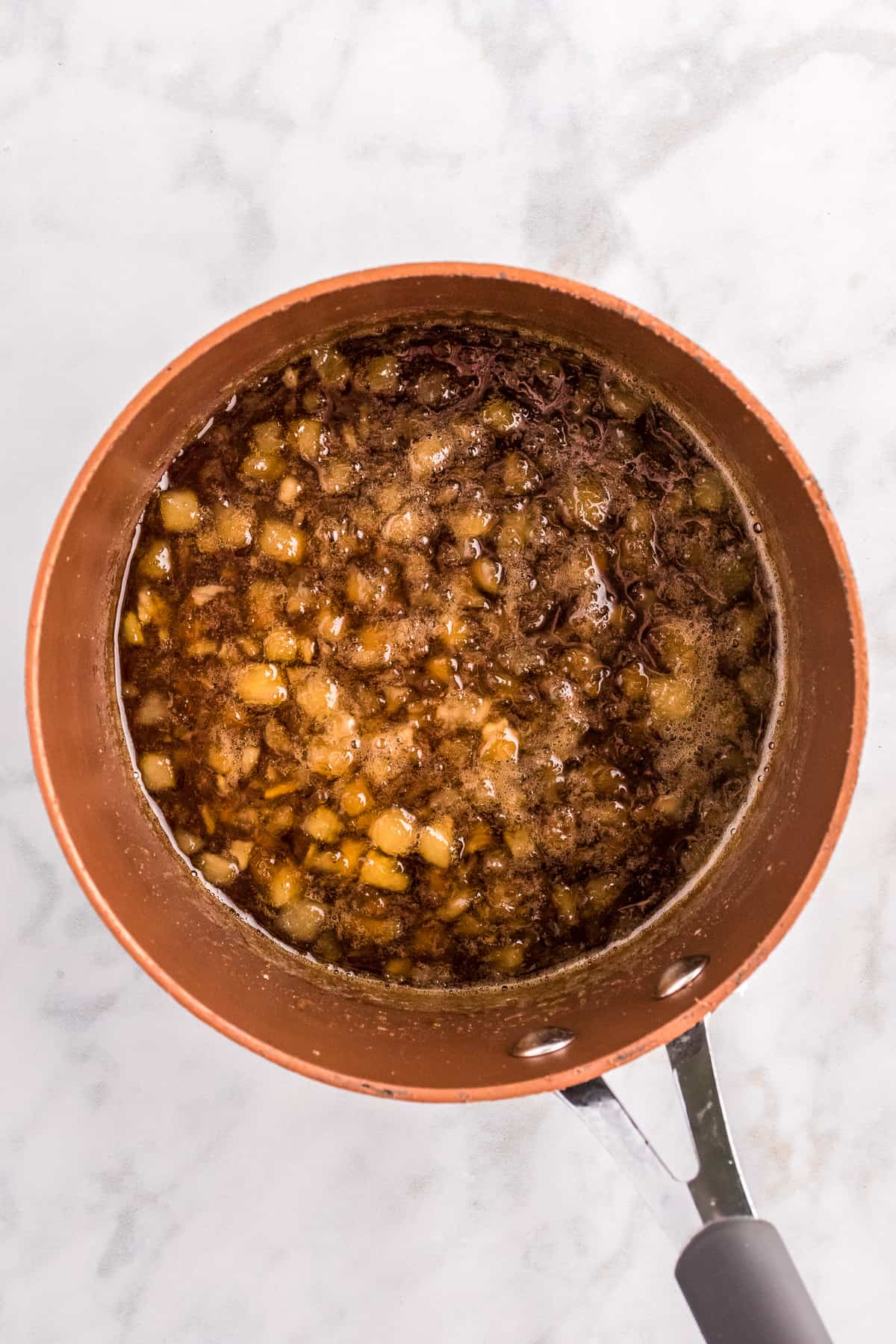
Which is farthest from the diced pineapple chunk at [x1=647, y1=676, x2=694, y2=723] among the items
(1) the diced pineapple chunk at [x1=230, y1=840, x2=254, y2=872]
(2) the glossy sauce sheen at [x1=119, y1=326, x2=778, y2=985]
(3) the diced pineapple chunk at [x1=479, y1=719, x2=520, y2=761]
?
(1) the diced pineapple chunk at [x1=230, y1=840, x2=254, y2=872]

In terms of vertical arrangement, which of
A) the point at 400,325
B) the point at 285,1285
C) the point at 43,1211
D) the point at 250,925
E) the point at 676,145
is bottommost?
the point at 285,1285

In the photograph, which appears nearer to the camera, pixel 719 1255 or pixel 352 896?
pixel 719 1255

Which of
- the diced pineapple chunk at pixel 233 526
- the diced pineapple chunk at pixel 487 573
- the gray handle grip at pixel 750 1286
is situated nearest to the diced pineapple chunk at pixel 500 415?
the diced pineapple chunk at pixel 487 573

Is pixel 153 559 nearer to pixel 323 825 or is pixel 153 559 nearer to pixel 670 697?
pixel 323 825

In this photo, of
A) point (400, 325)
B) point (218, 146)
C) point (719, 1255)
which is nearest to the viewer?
point (719, 1255)

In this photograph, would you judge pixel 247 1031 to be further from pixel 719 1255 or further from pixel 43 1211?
pixel 43 1211

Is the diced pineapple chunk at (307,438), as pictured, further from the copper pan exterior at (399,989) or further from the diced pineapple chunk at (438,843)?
the diced pineapple chunk at (438,843)

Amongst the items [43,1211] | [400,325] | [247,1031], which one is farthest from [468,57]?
[43,1211]

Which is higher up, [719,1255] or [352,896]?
[352,896]
